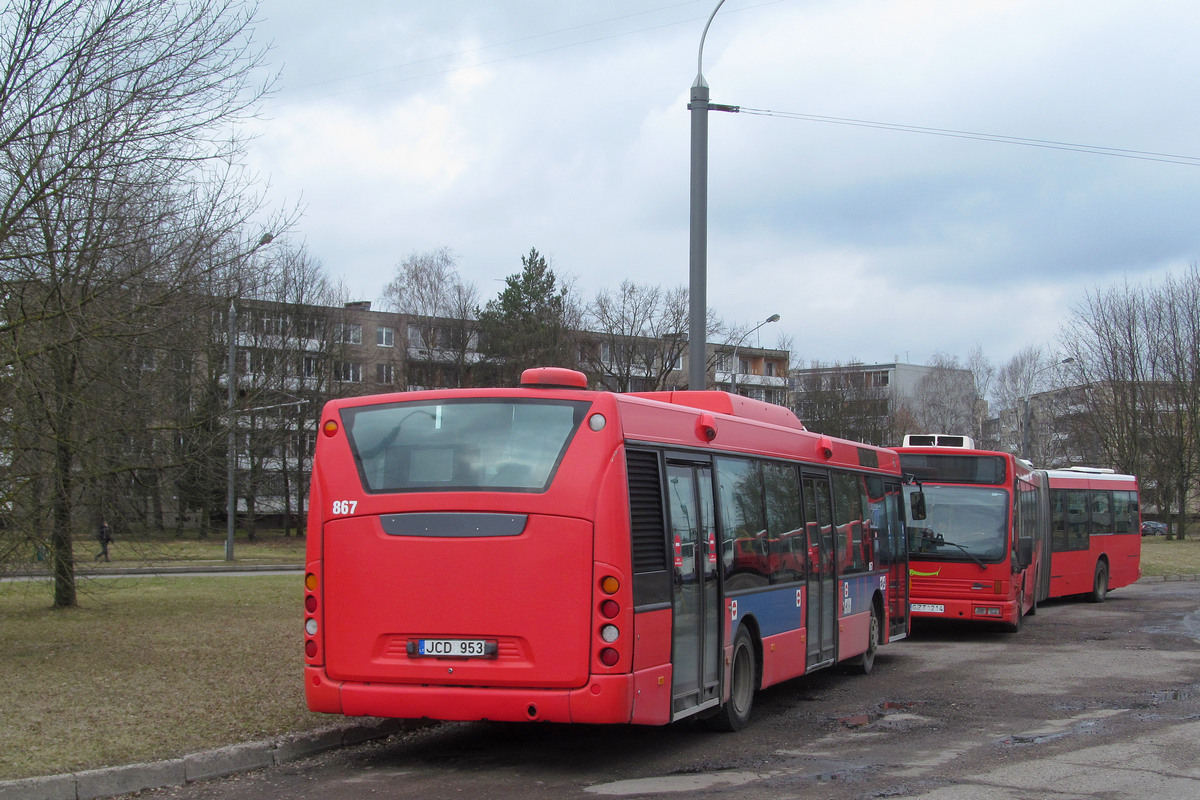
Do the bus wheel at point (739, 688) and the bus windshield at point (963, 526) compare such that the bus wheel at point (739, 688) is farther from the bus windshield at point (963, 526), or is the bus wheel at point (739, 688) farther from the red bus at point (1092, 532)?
the red bus at point (1092, 532)

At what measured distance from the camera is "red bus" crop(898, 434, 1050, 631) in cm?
1789

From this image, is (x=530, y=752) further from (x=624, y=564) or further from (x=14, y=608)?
(x=14, y=608)

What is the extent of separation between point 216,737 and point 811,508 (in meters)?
6.39

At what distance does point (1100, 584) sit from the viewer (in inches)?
1043

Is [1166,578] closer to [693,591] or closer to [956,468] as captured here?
[956,468]

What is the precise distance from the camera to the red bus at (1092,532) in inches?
946

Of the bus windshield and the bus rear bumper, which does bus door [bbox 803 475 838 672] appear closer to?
the bus rear bumper

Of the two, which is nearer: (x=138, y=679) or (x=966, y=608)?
(x=138, y=679)

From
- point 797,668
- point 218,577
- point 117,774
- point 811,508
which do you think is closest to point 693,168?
point 811,508

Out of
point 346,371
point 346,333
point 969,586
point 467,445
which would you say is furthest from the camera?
point 346,371

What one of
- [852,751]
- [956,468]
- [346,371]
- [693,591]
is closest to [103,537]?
[693,591]

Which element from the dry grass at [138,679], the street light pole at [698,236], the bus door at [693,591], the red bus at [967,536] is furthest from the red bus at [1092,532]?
the bus door at [693,591]

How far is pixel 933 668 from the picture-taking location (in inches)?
573

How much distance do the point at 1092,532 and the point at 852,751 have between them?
19450 millimetres
